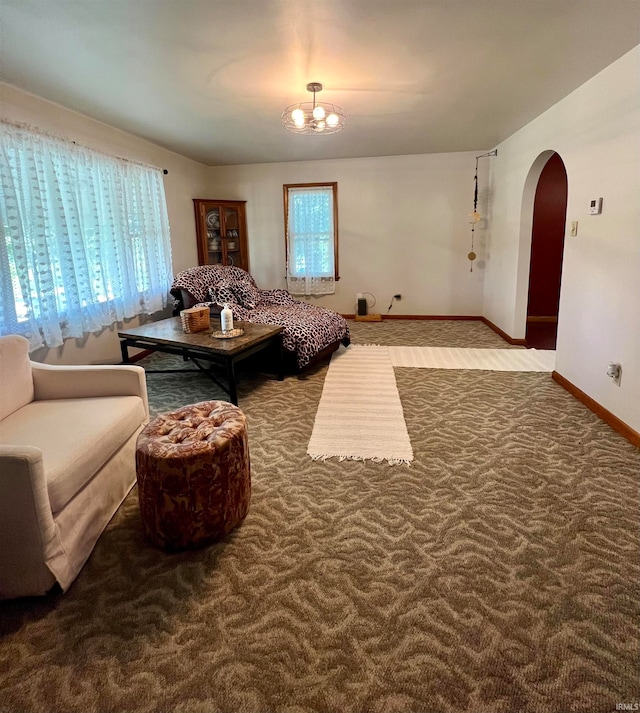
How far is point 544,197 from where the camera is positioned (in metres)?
5.61

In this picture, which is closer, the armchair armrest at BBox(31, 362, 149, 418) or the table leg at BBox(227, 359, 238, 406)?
the armchair armrest at BBox(31, 362, 149, 418)

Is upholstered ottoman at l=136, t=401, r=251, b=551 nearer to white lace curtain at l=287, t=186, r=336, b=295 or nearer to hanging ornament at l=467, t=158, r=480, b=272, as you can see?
white lace curtain at l=287, t=186, r=336, b=295

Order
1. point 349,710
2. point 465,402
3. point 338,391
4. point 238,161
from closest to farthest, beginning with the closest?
point 349,710 → point 465,402 → point 338,391 → point 238,161

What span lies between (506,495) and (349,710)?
1260 millimetres

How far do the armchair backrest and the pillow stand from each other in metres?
2.67

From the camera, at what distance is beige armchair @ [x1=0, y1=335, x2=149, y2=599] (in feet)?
4.44

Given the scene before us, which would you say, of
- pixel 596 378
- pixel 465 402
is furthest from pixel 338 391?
pixel 596 378

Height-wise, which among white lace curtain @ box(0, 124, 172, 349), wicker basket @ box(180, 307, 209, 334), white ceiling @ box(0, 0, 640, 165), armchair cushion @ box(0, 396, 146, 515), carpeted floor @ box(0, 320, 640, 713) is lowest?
carpeted floor @ box(0, 320, 640, 713)

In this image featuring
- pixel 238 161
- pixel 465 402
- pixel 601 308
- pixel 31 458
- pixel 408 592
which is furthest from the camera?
pixel 238 161

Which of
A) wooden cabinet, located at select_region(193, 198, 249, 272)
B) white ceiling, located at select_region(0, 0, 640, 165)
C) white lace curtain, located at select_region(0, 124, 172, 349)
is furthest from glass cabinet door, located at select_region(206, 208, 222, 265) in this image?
white ceiling, located at select_region(0, 0, 640, 165)

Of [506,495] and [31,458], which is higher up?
[31,458]

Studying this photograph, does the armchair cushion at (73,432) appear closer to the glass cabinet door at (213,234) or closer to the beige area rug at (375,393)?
the beige area rug at (375,393)

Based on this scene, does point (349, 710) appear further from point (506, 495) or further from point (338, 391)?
point (338, 391)

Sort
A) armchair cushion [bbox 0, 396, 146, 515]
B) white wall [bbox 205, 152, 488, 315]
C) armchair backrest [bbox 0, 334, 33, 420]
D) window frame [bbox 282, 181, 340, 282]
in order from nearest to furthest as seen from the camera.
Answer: armchair cushion [bbox 0, 396, 146, 515] → armchair backrest [bbox 0, 334, 33, 420] → white wall [bbox 205, 152, 488, 315] → window frame [bbox 282, 181, 340, 282]
